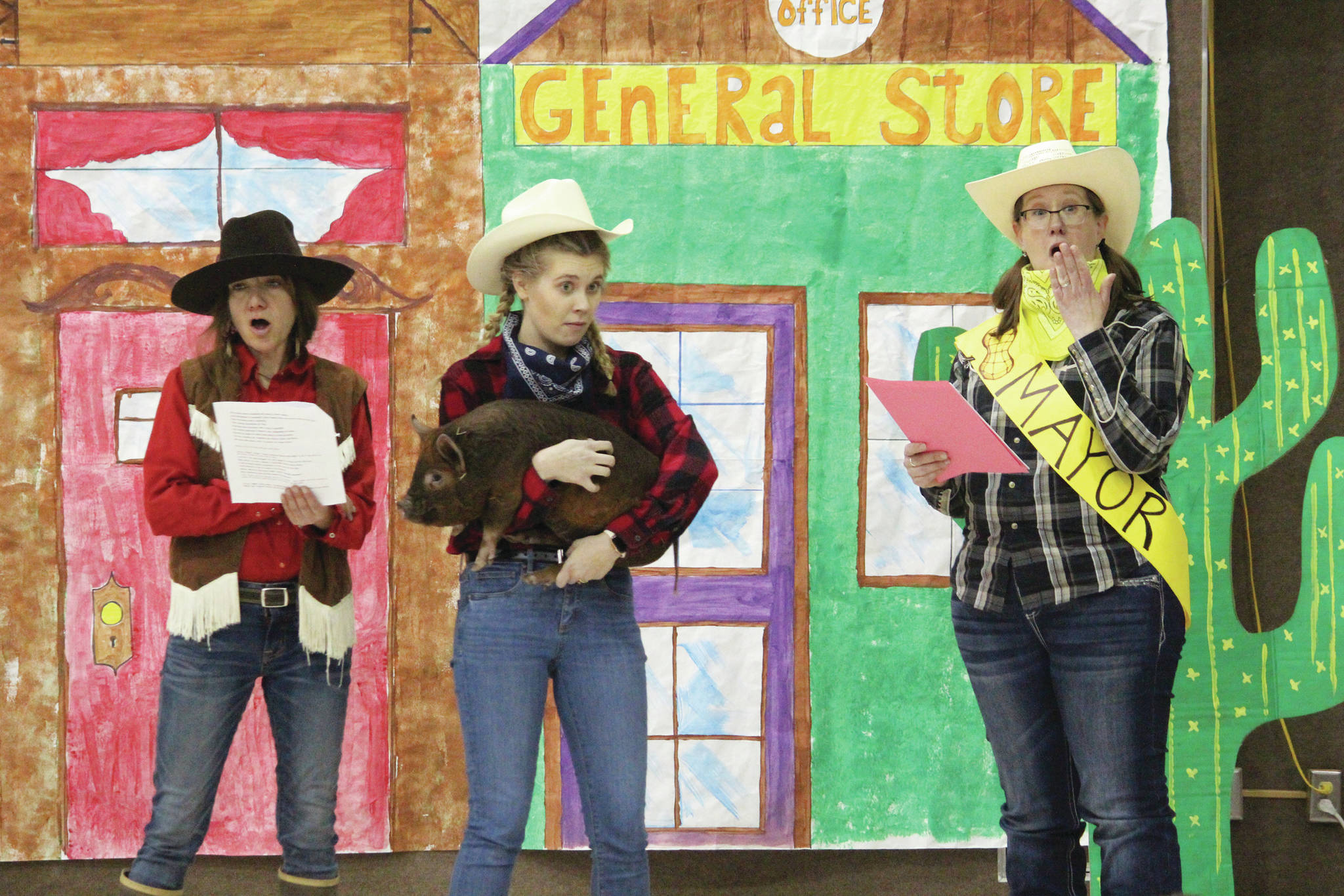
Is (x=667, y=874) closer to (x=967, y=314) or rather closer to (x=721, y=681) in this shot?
(x=721, y=681)

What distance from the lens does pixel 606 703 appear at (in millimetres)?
2084

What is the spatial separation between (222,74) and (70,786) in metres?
2.26

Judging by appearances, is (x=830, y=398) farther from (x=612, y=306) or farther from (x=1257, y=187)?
(x=1257, y=187)

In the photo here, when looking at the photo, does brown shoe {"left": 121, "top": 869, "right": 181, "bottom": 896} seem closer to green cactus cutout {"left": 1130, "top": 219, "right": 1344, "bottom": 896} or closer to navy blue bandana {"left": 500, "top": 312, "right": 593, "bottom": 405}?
navy blue bandana {"left": 500, "top": 312, "right": 593, "bottom": 405}

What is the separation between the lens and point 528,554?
209cm

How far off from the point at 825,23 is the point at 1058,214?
1452 millimetres

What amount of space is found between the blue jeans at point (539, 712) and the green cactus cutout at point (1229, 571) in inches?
64.0

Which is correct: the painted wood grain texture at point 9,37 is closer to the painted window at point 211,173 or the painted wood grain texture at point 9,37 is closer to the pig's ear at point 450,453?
the painted window at point 211,173

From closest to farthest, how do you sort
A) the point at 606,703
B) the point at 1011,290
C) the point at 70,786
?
1. the point at 606,703
2. the point at 1011,290
3. the point at 70,786

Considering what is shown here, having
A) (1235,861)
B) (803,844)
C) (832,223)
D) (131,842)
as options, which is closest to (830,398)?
(832,223)

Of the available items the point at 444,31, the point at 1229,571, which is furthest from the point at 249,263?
the point at 1229,571

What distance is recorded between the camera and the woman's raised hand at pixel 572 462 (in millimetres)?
2041

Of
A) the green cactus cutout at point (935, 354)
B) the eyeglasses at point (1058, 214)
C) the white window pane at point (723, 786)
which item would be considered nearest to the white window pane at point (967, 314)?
the green cactus cutout at point (935, 354)

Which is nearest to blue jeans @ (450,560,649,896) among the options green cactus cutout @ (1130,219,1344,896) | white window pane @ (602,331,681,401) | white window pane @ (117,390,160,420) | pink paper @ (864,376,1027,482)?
pink paper @ (864,376,1027,482)
